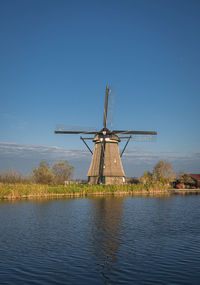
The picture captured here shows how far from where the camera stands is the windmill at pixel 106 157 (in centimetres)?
4044

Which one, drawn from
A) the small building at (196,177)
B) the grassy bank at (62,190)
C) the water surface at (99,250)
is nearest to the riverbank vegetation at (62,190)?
the grassy bank at (62,190)

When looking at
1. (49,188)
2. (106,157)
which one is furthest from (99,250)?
(106,157)

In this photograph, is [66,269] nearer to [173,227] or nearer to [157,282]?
[157,282]

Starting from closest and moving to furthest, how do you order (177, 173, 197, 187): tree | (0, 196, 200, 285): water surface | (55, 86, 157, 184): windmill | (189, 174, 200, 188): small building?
1. (0, 196, 200, 285): water surface
2. (55, 86, 157, 184): windmill
3. (189, 174, 200, 188): small building
4. (177, 173, 197, 187): tree

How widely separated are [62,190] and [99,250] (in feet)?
74.5

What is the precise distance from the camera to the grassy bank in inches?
1116

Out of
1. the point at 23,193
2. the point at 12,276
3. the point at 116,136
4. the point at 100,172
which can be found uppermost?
the point at 116,136

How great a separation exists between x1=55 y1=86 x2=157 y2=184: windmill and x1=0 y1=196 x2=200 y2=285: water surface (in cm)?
2400

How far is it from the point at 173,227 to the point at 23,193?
739 inches

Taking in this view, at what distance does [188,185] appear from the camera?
5362cm

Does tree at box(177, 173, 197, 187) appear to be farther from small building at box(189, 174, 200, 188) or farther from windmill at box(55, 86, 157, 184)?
windmill at box(55, 86, 157, 184)

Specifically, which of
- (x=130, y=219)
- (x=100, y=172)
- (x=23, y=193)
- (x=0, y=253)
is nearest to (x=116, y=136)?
(x=100, y=172)

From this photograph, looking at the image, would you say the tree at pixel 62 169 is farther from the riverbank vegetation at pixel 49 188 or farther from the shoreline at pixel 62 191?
the shoreline at pixel 62 191

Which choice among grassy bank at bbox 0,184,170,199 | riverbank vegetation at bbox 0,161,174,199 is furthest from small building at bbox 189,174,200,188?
grassy bank at bbox 0,184,170,199
